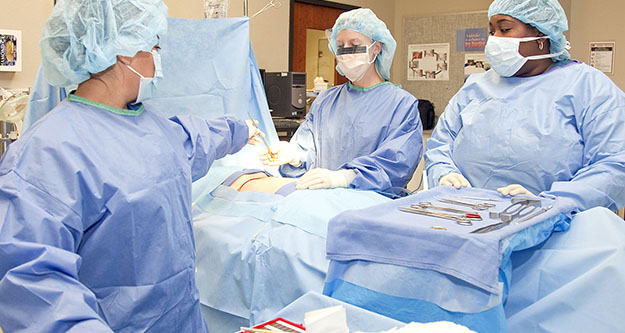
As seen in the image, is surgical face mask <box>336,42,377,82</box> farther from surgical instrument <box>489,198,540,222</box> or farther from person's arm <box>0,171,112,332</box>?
person's arm <box>0,171,112,332</box>

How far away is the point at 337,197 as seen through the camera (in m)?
1.95

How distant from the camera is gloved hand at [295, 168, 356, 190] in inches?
81.1

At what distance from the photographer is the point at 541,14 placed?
6.39 ft

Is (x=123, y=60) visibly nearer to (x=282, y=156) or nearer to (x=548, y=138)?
(x=282, y=156)

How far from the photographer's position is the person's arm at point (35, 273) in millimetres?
1088

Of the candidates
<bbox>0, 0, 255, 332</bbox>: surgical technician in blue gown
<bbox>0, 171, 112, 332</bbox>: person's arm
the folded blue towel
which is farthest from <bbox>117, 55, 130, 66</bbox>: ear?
the folded blue towel

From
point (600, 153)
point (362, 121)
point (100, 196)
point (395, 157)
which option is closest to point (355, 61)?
point (362, 121)

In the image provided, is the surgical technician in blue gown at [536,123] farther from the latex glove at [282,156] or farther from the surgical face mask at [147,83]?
the surgical face mask at [147,83]

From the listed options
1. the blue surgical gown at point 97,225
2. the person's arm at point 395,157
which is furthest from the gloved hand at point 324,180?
the blue surgical gown at point 97,225

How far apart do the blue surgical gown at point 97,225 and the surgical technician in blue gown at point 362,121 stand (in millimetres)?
875

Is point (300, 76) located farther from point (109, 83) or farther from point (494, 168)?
point (109, 83)

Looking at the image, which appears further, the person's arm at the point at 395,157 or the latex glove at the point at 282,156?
the latex glove at the point at 282,156

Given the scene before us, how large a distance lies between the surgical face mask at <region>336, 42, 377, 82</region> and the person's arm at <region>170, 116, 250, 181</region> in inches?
25.8

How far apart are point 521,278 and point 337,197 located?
71 cm
